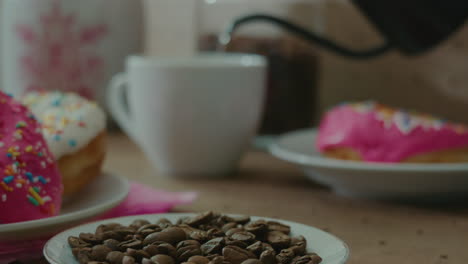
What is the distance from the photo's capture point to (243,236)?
0.50 meters

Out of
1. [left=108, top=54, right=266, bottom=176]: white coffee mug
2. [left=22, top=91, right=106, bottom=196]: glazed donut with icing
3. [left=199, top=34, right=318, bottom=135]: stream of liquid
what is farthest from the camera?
[left=199, top=34, right=318, bottom=135]: stream of liquid

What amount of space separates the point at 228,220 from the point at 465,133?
37cm

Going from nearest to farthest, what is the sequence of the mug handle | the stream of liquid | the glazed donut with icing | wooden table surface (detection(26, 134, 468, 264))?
wooden table surface (detection(26, 134, 468, 264)) → the glazed donut with icing → the mug handle → the stream of liquid

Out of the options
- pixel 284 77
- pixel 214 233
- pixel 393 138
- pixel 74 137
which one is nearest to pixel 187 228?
pixel 214 233

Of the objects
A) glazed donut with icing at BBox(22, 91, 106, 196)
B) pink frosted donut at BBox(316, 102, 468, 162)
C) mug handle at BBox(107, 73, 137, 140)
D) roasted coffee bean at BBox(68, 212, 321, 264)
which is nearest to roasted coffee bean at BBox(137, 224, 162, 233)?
roasted coffee bean at BBox(68, 212, 321, 264)

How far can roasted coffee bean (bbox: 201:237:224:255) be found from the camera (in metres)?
0.48

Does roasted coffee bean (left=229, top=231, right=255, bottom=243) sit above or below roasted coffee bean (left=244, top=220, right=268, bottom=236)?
above

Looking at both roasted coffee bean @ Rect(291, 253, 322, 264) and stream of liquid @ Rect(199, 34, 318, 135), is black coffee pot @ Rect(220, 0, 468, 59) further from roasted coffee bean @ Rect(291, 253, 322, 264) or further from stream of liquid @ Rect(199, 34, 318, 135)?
roasted coffee bean @ Rect(291, 253, 322, 264)

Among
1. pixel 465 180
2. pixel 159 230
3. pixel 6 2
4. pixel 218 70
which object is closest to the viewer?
pixel 159 230

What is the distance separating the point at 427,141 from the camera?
781 millimetres

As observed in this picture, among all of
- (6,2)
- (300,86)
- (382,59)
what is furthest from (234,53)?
(6,2)

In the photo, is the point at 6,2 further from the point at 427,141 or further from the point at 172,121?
the point at 427,141

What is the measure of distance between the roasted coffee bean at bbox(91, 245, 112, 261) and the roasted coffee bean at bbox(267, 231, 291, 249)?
0.40 ft

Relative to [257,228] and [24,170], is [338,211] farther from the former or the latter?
[24,170]
